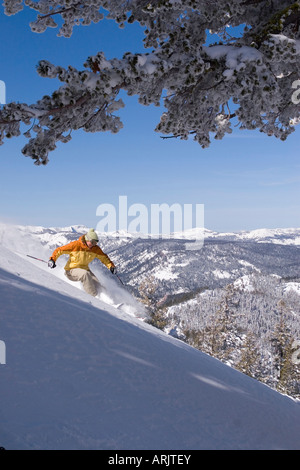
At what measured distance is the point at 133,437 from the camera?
101 inches

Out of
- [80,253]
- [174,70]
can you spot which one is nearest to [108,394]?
[174,70]

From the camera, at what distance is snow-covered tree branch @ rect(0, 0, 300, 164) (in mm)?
3691

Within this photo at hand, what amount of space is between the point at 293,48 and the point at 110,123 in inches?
103

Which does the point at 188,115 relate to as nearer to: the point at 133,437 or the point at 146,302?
the point at 133,437

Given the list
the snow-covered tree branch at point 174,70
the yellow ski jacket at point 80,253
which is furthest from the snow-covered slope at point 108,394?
the yellow ski jacket at point 80,253

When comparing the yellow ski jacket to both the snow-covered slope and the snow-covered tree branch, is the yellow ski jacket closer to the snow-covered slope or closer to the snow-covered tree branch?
the snow-covered slope

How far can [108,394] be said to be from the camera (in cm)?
309

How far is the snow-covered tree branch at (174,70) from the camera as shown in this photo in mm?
3691

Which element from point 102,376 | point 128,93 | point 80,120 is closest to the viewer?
point 102,376

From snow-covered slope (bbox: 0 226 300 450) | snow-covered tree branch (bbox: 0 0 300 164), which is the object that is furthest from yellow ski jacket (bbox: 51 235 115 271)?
snow-covered tree branch (bbox: 0 0 300 164)

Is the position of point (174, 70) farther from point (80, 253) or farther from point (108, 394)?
point (80, 253)

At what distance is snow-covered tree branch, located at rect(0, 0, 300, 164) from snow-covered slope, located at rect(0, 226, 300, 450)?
96.7 inches

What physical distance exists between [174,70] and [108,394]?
3974 mm

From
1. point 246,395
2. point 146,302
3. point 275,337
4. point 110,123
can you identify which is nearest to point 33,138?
point 110,123
